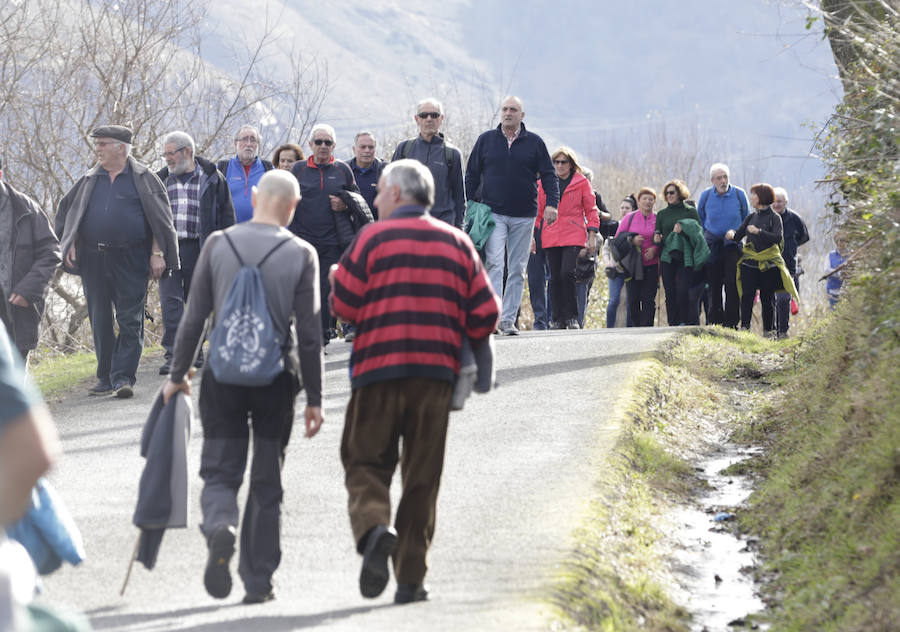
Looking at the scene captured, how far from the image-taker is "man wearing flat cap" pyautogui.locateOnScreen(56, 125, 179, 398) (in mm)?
11539

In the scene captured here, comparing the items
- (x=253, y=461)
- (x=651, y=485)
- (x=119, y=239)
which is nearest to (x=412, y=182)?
(x=253, y=461)

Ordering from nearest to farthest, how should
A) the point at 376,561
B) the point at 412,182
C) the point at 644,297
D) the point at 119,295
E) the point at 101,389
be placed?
the point at 376,561 → the point at 412,182 → the point at 119,295 → the point at 101,389 → the point at 644,297

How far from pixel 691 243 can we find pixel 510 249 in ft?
13.7

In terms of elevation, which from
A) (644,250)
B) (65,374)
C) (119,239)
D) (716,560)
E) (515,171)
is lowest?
(716,560)

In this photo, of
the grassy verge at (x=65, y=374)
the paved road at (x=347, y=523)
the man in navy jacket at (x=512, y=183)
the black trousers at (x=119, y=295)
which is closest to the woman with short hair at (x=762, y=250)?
the man in navy jacket at (x=512, y=183)

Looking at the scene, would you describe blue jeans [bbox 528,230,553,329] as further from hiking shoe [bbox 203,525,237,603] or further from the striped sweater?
hiking shoe [bbox 203,525,237,603]

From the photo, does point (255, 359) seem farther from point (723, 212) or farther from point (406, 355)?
point (723, 212)

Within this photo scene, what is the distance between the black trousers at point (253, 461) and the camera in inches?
235

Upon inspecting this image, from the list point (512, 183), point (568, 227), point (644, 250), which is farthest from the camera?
point (644, 250)

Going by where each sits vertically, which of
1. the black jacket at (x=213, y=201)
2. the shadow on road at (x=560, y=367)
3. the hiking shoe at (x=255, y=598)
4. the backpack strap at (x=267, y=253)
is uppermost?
the black jacket at (x=213, y=201)

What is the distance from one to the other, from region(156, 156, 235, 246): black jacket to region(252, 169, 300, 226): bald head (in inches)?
249

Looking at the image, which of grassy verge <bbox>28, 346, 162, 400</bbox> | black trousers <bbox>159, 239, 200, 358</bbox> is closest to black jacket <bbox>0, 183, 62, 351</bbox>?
grassy verge <bbox>28, 346, 162, 400</bbox>

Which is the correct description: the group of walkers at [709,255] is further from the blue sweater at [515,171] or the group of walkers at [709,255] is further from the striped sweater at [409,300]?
the striped sweater at [409,300]

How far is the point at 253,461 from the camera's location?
19.8 ft
